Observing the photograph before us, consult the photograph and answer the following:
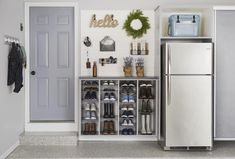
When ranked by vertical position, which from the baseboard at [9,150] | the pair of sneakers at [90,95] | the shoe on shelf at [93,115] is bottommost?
the baseboard at [9,150]

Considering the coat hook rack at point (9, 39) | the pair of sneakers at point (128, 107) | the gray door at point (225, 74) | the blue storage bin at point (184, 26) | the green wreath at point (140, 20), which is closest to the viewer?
the coat hook rack at point (9, 39)

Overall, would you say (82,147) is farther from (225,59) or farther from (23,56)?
(225,59)

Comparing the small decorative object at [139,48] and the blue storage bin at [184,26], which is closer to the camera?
the blue storage bin at [184,26]

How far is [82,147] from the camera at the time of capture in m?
5.71

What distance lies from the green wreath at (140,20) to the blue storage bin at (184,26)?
1.84 feet

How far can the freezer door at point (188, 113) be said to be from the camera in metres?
5.43

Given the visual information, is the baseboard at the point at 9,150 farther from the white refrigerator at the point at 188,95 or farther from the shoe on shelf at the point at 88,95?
the white refrigerator at the point at 188,95

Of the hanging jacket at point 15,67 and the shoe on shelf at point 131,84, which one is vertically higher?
the hanging jacket at point 15,67

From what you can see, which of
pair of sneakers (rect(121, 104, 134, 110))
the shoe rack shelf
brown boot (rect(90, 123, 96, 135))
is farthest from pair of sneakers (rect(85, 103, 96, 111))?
pair of sneakers (rect(121, 104, 134, 110))

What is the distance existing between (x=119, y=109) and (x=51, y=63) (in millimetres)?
1419

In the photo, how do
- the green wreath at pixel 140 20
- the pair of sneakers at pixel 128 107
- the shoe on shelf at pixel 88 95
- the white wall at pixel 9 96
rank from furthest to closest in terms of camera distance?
the green wreath at pixel 140 20
the pair of sneakers at pixel 128 107
the shoe on shelf at pixel 88 95
the white wall at pixel 9 96

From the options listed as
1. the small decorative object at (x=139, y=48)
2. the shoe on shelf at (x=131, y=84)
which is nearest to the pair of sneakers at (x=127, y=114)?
the shoe on shelf at (x=131, y=84)

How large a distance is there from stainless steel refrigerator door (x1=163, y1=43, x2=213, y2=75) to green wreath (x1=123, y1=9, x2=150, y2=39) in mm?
956

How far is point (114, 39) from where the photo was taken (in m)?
6.32
